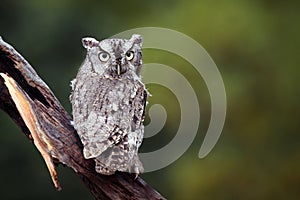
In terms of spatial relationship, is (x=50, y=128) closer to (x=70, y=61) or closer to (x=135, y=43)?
(x=135, y=43)

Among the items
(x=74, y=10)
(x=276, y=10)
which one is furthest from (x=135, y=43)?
(x=276, y=10)

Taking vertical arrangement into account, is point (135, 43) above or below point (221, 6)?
below

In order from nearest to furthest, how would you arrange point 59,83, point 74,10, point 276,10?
point 59,83 → point 74,10 → point 276,10

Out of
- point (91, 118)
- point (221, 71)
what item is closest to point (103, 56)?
point (91, 118)

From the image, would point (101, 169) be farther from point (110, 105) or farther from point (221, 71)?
point (221, 71)

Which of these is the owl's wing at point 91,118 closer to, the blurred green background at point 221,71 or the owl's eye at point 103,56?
the owl's eye at point 103,56

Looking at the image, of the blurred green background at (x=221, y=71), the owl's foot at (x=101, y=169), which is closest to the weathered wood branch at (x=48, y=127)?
the owl's foot at (x=101, y=169)
